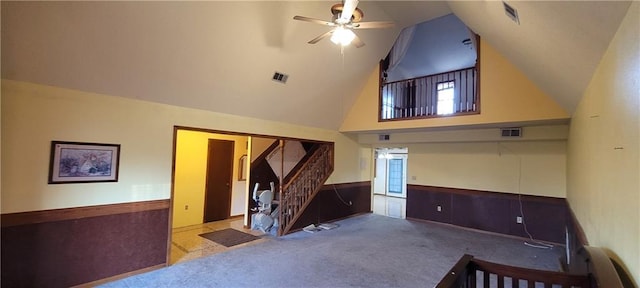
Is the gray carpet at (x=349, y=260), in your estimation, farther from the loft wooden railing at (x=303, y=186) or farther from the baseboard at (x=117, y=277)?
the loft wooden railing at (x=303, y=186)

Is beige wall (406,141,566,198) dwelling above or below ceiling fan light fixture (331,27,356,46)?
below

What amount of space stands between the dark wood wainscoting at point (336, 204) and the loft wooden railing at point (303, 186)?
0.15 metres

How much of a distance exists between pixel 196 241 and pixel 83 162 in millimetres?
2399

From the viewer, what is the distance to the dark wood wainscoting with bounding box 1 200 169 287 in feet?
9.32

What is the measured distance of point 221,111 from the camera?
4547 millimetres

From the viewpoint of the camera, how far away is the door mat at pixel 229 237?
5001 millimetres

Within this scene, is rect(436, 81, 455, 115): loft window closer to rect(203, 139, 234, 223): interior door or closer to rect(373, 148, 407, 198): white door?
rect(373, 148, 407, 198): white door

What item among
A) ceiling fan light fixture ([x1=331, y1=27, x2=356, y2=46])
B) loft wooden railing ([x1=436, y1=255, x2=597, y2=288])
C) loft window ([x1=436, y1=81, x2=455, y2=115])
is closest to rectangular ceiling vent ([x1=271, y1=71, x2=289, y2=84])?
ceiling fan light fixture ([x1=331, y1=27, x2=356, y2=46])

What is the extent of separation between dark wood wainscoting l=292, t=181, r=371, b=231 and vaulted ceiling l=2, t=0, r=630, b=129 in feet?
7.71

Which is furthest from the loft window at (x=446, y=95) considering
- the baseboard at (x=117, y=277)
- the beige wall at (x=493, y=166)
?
the baseboard at (x=117, y=277)

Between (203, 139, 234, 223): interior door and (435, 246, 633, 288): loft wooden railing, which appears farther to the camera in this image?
(203, 139, 234, 223): interior door

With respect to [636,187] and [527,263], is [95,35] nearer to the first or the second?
[636,187]

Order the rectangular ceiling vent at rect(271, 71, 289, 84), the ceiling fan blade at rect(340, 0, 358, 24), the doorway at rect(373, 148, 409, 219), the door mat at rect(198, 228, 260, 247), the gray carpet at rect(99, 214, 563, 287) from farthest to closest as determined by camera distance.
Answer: the doorway at rect(373, 148, 409, 219) → the door mat at rect(198, 228, 260, 247) → the rectangular ceiling vent at rect(271, 71, 289, 84) → the gray carpet at rect(99, 214, 563, 287) → the ceiling fan blade at rect(340, 0, 358, 24)

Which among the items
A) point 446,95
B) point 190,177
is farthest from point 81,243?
Answer: point 446,95
